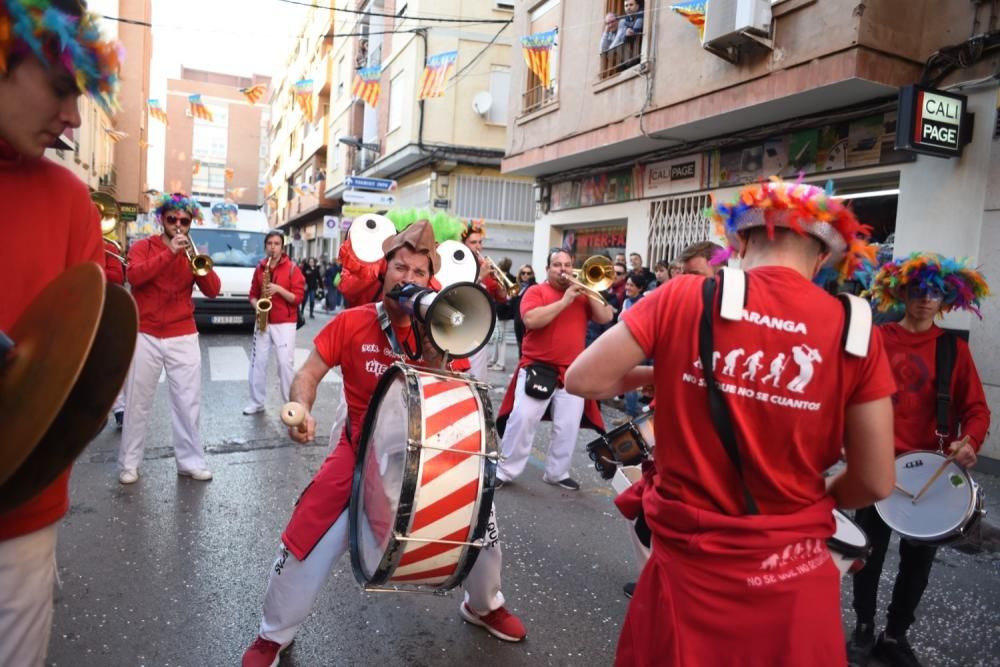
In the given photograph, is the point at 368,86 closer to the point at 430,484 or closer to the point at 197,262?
the point at 197,262

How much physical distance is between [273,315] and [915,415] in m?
6.32

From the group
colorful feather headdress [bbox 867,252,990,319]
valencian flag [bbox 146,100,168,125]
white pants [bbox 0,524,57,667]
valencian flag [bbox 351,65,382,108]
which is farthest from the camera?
valencian flag [bbox 146,100,168,125]

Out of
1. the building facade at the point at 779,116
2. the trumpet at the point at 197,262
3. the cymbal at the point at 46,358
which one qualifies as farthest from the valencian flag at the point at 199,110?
the cymbal at the point at 46,358

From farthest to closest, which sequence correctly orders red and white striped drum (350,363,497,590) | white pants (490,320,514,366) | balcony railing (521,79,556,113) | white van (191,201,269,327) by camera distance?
1. balcony railing (521,79,556,113)
2. white van (191,201,269,327)
3. white pants (490,320,514,366)
4. red and white striped drum (350,363,497,590)

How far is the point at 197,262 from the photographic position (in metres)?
5.66

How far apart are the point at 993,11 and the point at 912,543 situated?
662 cm

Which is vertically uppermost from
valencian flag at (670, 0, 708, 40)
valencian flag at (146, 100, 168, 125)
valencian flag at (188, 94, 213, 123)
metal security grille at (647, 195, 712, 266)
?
valencian flag at (146, 100, 168, 125)

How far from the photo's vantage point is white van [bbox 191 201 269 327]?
14172mm

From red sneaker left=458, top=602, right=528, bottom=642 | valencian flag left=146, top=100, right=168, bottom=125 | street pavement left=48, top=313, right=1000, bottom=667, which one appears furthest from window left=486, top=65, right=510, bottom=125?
red sneaker left=458, top=602, right=528, bottom=642

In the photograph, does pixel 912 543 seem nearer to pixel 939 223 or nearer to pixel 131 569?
pixel 131 569

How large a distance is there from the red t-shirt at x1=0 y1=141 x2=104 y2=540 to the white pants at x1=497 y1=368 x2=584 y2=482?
4.13m

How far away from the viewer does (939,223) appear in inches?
306

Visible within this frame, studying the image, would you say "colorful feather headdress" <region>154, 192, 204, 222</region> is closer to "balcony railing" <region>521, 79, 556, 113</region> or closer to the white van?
the white van

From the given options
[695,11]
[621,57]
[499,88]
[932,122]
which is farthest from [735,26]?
[499,88]
